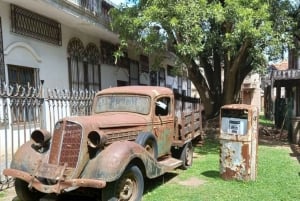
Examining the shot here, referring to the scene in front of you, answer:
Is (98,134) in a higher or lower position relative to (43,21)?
lower

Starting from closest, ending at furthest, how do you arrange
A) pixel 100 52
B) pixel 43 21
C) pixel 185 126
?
pixel 185 126, pixel 43 21, pixel 100 52

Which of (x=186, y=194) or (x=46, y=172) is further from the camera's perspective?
(x=186, y=194)

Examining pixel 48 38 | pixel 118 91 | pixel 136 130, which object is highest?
pixel 48 38

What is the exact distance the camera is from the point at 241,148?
7395 mm

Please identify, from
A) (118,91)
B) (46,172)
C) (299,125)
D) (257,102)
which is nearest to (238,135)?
(118,91)

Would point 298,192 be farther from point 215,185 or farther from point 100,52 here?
point 100,52

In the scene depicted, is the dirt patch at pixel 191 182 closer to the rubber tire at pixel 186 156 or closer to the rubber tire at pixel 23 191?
the rubber tire at pixel 186 156

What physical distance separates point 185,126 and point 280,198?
3.13 metres

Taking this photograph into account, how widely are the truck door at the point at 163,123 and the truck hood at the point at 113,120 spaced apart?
43cm

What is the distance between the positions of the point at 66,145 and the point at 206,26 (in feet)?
23.6

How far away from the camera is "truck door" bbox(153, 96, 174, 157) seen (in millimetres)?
7571

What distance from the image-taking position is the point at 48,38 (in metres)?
12.1

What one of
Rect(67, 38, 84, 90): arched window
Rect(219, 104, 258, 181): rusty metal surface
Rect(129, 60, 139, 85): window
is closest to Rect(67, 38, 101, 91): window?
Rect(67, 38, 84, 90): arched window

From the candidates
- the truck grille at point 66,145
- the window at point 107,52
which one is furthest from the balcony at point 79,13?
the truck grille at point 66,145
